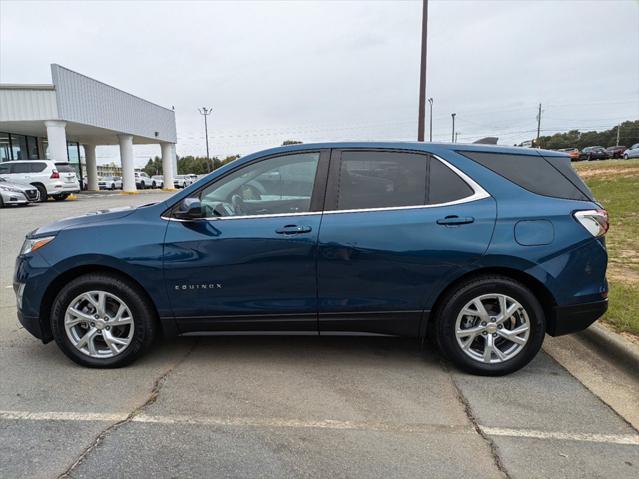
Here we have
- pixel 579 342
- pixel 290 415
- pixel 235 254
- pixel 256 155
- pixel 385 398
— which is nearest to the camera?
pixel 290 415

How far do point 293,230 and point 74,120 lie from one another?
999 inches

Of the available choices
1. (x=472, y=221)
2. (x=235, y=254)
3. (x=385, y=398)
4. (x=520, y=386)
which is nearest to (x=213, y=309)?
(x=235, y=254)

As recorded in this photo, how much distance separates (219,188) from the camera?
142 inches

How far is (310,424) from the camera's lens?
2.88m

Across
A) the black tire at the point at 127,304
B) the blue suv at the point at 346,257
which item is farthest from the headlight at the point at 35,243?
the black tire at the point at 127,304

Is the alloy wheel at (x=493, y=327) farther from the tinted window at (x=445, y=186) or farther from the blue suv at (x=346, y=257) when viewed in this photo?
the tinted window at (x=445, y=186)

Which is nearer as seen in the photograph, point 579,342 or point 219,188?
point 219,188

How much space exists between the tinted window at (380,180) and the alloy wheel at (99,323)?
1.86 meters

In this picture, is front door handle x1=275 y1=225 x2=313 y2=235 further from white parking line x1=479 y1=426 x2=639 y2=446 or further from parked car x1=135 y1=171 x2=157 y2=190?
parked car x1=135 y1=171 x2=157 y2=190

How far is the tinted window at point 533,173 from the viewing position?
3.50 m

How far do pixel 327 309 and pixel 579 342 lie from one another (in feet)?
7.87

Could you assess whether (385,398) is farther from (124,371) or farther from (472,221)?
(124,371)

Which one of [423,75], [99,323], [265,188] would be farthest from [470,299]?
[423,75]

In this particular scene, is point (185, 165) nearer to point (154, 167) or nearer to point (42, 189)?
point (154, 167)
